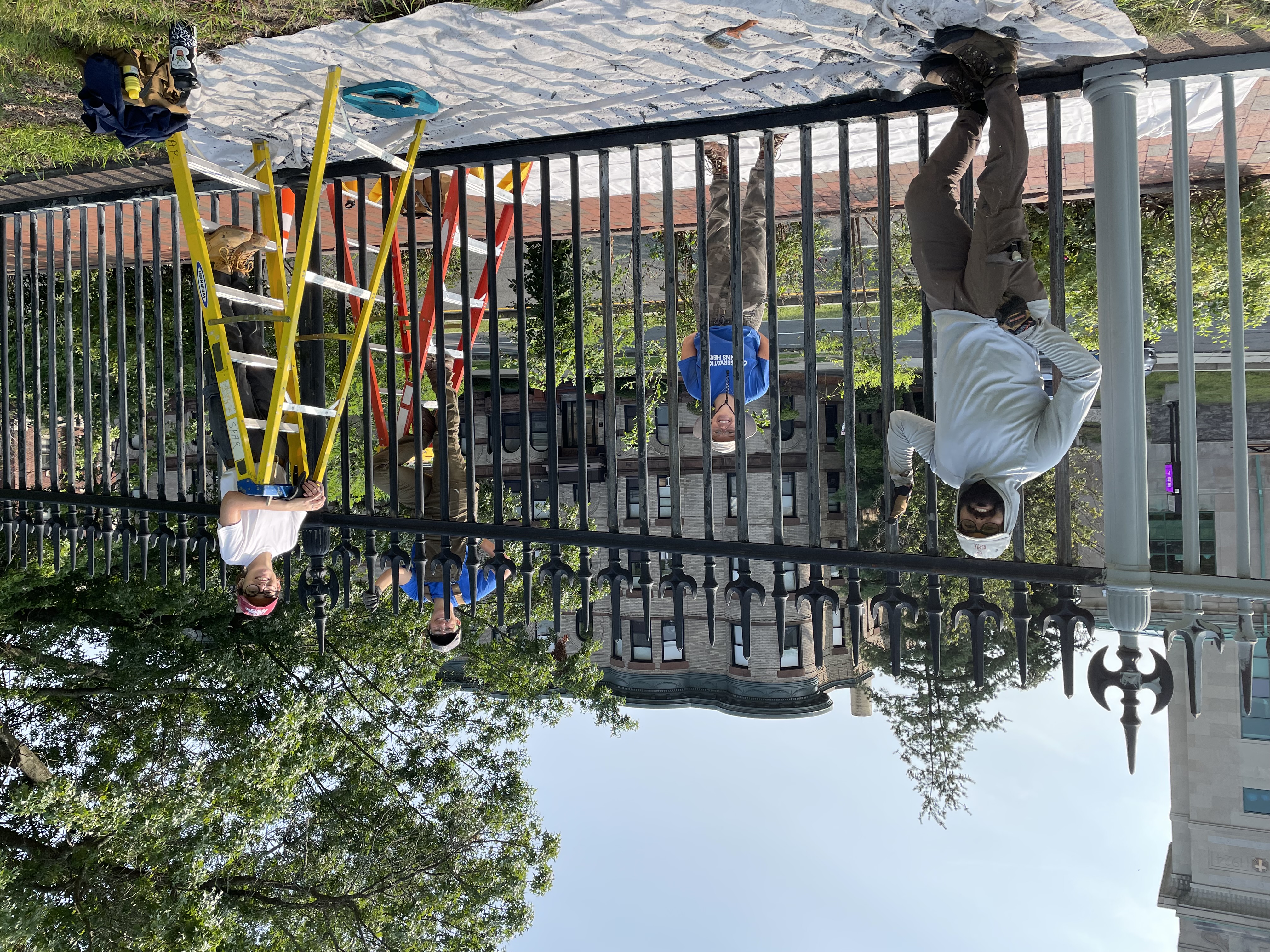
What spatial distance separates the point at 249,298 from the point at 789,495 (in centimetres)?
2080

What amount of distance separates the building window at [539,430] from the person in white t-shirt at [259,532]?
52.5ft

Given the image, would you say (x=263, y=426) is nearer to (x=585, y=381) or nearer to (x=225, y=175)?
(x=225, y=175)

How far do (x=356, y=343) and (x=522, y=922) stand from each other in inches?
321

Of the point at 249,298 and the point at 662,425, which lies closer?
the point at 249,298

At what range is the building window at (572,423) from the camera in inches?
913

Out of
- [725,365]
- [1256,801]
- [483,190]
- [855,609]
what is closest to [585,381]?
[725,365]

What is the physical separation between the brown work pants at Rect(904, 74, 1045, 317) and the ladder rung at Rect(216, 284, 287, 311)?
364 cm

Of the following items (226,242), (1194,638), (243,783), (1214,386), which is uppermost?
(226,242)

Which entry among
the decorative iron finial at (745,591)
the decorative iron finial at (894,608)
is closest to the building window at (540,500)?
the decorative iron finial at (745,591)

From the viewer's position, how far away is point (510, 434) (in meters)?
25.2

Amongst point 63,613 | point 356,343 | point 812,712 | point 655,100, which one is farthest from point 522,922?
point 812,712

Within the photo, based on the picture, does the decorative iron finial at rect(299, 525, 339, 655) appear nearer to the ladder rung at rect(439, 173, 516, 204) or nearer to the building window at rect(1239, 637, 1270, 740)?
the ladder rung at rect(439, 173, 516, 204)

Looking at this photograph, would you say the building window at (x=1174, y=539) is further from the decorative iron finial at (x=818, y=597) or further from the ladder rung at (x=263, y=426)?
the ladder rung at (x=263, y=426)

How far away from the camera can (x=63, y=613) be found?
394 inches
